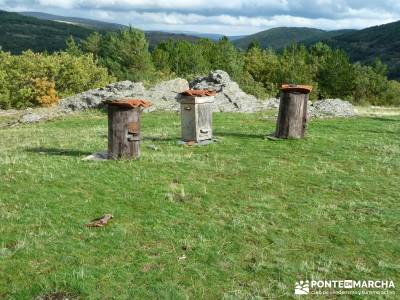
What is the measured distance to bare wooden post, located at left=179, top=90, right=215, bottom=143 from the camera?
19172 mm

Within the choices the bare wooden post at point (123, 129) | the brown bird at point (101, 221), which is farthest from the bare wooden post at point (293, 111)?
the brown bird at point (101, 221)

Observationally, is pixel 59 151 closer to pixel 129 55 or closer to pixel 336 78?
pixel 129 55

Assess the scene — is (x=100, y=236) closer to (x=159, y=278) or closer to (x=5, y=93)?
(x=159, y=278)

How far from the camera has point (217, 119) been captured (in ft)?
92.8

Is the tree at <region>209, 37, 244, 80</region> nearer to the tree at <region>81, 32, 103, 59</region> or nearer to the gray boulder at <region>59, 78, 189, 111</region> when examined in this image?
the tree at <region>81, 32, 103, 59</region>

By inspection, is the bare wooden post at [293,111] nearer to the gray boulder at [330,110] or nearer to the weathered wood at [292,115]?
the weathered wood at [292,115]

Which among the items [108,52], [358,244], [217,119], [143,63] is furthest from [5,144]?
[108,52]

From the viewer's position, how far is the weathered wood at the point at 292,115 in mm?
20344

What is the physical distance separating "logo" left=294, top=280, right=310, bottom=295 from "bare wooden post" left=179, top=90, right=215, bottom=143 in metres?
11.7

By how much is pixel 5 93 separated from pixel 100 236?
52559 mm

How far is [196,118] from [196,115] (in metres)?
0.13

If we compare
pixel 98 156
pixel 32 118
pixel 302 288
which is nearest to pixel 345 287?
pixel 302 288

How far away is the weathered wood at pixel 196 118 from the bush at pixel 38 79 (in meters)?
36.3

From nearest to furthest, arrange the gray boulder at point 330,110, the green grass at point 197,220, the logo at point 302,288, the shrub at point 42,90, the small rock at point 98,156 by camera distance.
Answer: the logo at point 302,288 → the green grass at point 197,220 → the small rock at point 98,156 → the gray boulder at point 330,110 → the shrub at point 42,90
